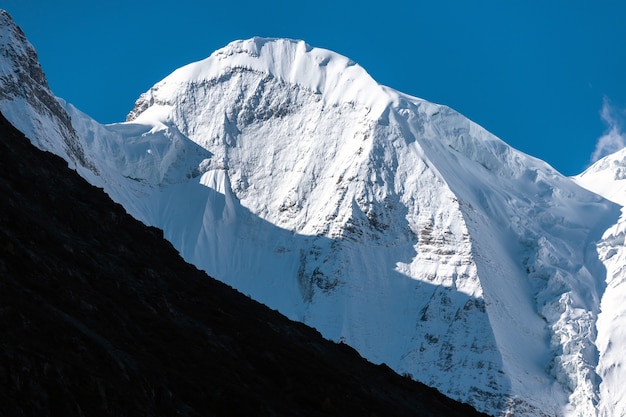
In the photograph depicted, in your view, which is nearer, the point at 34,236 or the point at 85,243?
the point at 34,236

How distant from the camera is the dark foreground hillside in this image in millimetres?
48031

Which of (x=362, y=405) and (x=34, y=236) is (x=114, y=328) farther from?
(x=362, y=405)

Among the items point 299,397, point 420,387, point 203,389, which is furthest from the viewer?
point 420,387

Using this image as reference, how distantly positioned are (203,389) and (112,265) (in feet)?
47.5

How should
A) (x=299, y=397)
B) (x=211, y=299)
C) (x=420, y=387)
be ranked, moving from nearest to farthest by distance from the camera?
(x=299, y=397) < (x=211, y=299) < (x=420, y=387)

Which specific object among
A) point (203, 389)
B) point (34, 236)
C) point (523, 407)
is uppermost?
point (523, 407)

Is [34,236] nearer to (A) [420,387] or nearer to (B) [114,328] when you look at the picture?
(B) [114,328]

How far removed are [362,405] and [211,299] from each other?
12.2 meters

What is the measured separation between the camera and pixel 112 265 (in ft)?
219

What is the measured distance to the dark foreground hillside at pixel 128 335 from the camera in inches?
1891

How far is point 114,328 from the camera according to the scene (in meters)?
56.9

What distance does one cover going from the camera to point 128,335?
187 feet

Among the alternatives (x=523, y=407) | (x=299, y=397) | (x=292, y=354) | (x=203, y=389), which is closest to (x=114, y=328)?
(x=203, y=389)

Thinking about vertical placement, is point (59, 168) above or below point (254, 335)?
above
